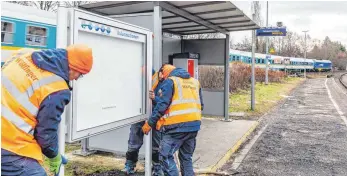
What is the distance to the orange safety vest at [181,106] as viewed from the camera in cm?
451

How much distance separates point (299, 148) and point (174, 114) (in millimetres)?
4323

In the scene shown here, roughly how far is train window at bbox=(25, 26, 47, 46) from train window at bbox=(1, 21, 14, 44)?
16.9 inches

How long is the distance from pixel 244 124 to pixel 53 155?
807 cm

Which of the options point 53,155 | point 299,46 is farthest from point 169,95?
point 299,46

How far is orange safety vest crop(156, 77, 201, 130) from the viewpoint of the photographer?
451cm

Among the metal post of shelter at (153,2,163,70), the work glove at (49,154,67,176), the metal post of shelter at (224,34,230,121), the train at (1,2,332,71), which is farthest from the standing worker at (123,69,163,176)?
the metal post of shelter at (224,34,230,121)

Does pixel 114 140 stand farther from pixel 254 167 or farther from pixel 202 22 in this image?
pixel 202 22

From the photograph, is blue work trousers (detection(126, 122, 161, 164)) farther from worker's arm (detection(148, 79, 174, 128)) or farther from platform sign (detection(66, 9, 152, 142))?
worker's arm (detection(148, 79, 174, 128))

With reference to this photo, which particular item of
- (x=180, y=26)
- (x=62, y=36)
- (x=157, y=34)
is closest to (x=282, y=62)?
(x=180, y=26)

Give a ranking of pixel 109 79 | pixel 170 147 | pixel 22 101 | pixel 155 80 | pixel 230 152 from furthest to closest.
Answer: pixel 230 152
pixel 155 80
pixel 170 147
pixel 109 79
pixel 22 101

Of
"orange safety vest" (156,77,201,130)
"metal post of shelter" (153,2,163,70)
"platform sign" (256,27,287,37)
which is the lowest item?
"orange safety vest" (156,77,201,130)

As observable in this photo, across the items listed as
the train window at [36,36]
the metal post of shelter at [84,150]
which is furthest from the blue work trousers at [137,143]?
the train window at [36,36]

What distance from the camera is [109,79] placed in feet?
13.9

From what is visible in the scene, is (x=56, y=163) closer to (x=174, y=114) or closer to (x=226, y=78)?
(x=174, y=114)
